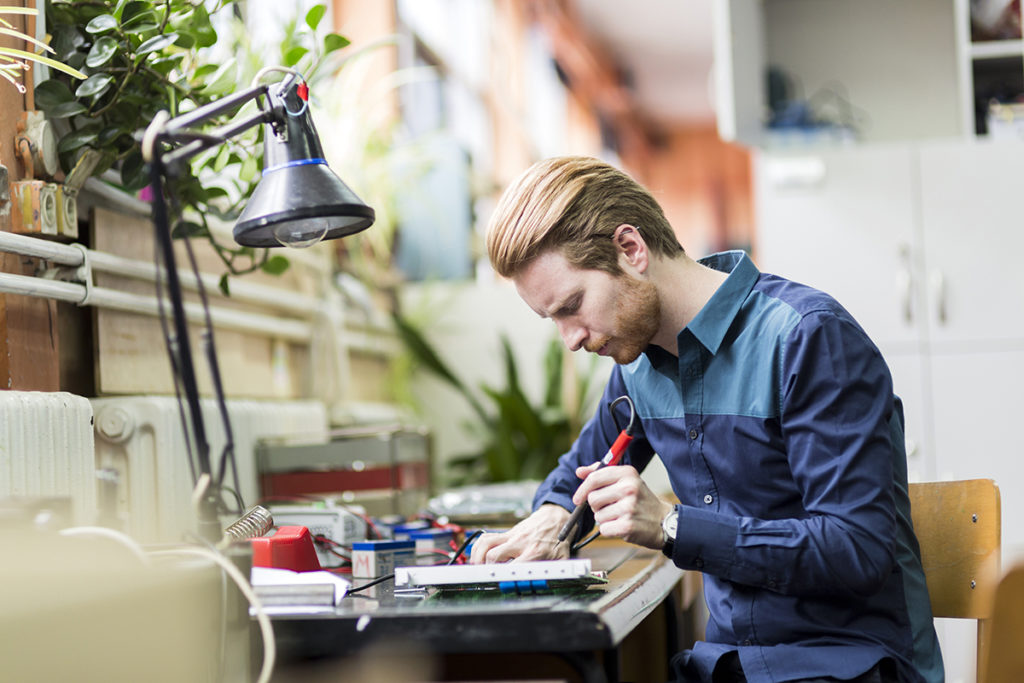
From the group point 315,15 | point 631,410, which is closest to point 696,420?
point 631,410

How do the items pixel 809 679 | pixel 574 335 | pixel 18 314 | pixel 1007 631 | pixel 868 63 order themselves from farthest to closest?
1. pixel 868 63
2. pixel 18 314
3. pixel 574 335
4. pixel 809 679
5. pixel 1007 631

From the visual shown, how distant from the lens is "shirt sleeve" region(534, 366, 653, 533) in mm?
1625

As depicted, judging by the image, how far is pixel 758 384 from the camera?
136 centimetres

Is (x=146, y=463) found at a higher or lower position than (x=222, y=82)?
lower

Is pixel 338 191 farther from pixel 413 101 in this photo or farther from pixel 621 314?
pixel 413 101

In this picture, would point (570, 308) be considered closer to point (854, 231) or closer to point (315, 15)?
point (315, 15)

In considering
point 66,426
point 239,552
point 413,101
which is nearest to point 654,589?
point 239,552

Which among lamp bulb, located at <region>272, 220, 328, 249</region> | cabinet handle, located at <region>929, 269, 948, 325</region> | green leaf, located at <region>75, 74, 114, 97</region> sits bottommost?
cabinet handle, located at <region>929, 269, 948, 325</region>

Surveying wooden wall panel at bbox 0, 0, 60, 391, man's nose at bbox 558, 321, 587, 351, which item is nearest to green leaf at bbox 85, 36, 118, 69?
wooden wall panel at bbox 0, 0, 60, 391

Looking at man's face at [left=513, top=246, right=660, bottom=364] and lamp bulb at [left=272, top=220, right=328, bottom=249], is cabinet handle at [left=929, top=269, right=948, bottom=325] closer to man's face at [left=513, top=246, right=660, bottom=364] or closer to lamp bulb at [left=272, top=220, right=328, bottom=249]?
man's face at [left=513, top=246, right=660, bottom=364]

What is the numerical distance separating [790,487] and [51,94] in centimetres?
128

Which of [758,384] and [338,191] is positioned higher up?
[338,191]

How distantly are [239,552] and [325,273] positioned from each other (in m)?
2.03

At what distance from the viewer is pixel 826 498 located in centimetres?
122
